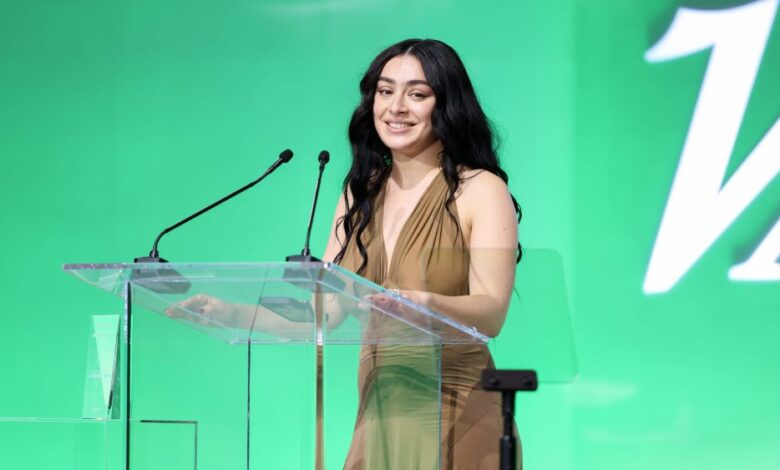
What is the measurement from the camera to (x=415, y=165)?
2500 mm

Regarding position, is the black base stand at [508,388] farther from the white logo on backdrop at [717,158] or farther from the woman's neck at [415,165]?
the white logo on backdrop at [717,158]

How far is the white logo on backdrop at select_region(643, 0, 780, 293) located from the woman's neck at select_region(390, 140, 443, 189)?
174cm

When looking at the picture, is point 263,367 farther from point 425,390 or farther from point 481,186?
point 481,186

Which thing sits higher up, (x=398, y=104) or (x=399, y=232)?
(x=398, y=104)

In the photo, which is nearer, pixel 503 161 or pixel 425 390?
pixel 425 390

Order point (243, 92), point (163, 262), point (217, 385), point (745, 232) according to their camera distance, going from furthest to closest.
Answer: point (243, 92)
point (745, 232)
point (217, 385)
point (163, 262)

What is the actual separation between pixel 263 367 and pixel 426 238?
459 millimetres

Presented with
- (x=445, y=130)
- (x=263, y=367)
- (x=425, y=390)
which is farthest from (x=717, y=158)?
(x=263, y=367)

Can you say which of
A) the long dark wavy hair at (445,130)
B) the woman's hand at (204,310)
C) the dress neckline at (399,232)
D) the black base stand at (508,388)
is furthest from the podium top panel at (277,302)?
the long dark wavy hair at (445,130)

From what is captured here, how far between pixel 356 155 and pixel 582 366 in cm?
173

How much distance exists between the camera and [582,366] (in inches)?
159

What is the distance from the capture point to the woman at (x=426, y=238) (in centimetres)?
201

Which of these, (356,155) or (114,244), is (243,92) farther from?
(356,155)

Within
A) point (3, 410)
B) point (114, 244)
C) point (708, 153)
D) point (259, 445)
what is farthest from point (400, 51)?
point (3, 410)
